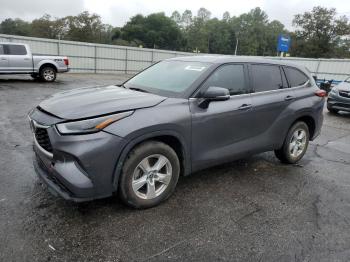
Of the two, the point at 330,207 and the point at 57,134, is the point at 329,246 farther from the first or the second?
the point at 57,134

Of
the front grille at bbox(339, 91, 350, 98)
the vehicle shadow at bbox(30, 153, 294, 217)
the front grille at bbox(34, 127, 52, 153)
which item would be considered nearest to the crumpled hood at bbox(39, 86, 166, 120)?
the front grille at bbox(34, 127, 52, 153)

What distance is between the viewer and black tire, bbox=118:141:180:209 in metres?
2.99

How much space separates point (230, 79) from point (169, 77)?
0.82 m

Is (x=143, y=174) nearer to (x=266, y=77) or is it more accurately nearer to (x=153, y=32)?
(x=266, y=77)

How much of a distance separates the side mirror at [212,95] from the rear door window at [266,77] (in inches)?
37.6

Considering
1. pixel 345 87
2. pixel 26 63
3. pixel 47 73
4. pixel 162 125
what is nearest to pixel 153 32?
pixel 47 73

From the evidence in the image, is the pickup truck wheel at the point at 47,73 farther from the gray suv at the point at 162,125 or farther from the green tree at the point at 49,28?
the green tree at the point at 49,28

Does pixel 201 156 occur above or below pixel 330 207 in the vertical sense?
above

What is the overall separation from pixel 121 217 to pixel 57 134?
109cm

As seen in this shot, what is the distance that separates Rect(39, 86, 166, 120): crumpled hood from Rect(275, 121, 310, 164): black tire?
2.47m

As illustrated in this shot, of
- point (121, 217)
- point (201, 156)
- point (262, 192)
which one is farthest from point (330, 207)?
point (121, 217)

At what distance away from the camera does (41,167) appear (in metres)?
3.21

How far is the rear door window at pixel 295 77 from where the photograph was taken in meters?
4.80

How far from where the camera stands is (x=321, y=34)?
5678cm
